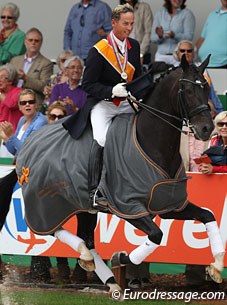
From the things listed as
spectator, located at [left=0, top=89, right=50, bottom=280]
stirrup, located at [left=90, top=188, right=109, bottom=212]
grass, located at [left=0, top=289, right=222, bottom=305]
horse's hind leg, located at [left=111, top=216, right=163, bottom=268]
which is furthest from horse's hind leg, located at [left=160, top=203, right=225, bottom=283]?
spectator, located at [left=0, top=89, right=50, bottom=280]

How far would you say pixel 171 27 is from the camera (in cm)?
1523

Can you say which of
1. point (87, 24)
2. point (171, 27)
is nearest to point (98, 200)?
point (171, 27)

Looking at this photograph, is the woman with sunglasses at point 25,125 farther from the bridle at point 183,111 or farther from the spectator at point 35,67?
the bridle at point 183,111

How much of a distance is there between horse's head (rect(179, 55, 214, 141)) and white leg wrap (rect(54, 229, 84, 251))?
1608 mm

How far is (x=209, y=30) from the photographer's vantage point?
597 inches

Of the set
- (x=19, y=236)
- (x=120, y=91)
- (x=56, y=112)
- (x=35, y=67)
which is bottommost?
(x=19, y=236)

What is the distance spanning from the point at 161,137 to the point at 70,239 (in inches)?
54.0

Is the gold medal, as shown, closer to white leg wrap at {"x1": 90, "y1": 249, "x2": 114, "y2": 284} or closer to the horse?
the horse

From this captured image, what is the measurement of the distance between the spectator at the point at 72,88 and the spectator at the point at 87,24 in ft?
5.90

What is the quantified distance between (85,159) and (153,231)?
1.01 meters

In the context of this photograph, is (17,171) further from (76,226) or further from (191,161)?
(191,161)

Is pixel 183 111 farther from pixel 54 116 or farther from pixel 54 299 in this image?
pixel 54 116

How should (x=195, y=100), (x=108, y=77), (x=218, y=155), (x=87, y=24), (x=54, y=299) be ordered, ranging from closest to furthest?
(x=195, y=100)
(x=108, y=77)
(x=54, y=299)
(x=218, y=155)
(x=87, y=24)

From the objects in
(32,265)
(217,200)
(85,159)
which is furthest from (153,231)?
(32,265)
